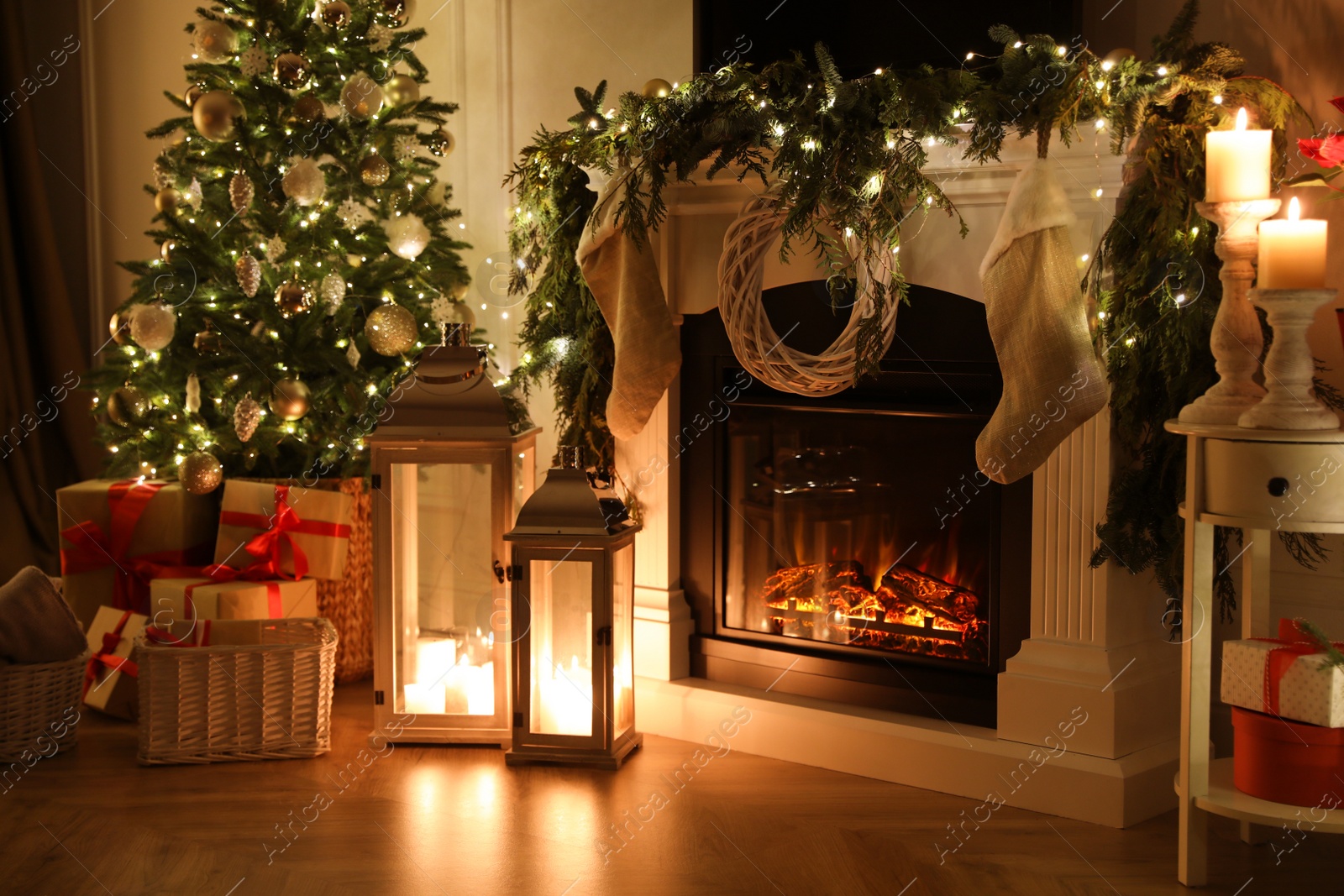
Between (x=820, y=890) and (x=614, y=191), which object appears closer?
(x=820, y=890)

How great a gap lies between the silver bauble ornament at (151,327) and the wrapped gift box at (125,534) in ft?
1.40

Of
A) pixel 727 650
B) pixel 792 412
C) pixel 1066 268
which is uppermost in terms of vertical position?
pixel 1066 268

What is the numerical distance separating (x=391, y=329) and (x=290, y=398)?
1.06ft

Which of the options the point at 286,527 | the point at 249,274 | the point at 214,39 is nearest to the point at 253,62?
the point at 214,39

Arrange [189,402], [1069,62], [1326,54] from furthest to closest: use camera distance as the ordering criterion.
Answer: [189,402] < [1326,54] < [1069,62]

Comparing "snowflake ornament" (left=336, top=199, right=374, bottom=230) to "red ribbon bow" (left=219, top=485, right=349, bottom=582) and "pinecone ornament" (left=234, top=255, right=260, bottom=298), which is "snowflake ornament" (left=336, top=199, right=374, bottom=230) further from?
"red ribbon bow" (left=219, top=485, right=349, bottom=582)

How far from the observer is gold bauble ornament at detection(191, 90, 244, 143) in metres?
3.37

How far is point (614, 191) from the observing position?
9.43 ft

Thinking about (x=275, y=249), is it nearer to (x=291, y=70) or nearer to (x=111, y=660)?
(x=291, y=70)

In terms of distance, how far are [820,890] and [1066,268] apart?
124 cm

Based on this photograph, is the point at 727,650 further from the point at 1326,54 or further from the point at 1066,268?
the point at 1326,54

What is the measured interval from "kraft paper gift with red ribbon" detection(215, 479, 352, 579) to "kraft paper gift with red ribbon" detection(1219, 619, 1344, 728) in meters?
2.25

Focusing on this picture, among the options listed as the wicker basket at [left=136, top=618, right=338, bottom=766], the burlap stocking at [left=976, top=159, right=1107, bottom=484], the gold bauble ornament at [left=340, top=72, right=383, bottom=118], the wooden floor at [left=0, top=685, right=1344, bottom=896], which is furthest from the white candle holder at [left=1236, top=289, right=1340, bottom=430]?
the gold bauble ornament at [left=340, top=72, right=383, bottom=118]

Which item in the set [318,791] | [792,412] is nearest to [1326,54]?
[792,412]
